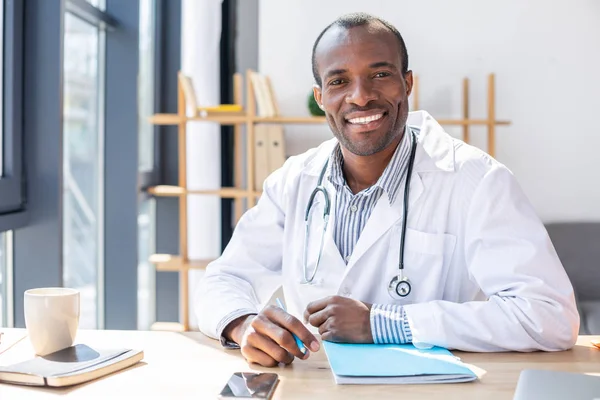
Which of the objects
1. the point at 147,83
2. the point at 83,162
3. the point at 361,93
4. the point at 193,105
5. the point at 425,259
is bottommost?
the point at 425,259

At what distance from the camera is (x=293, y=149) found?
3.85 meters

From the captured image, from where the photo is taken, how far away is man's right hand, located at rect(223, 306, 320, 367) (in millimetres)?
1188

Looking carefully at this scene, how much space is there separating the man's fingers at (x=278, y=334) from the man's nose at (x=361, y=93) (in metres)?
0.61

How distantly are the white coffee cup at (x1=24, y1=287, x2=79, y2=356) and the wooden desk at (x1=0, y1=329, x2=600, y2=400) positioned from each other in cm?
6

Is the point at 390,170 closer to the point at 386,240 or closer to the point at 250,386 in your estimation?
the point at 386,240

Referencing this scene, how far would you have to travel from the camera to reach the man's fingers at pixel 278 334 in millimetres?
1187

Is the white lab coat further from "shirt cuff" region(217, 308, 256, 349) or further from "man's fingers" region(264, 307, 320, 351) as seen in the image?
"man's fingers" region(264, 307, 320, 351)

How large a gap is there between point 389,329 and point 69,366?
0.54 m

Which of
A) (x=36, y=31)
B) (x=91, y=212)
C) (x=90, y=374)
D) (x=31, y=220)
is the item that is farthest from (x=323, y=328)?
(x=91, y=212)

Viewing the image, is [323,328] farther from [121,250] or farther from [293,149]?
[293,149]

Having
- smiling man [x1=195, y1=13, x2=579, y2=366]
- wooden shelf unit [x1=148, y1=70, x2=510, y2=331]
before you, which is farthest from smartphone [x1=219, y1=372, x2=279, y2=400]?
wooden shelf unit [x1=148, y1=70, x2=510, y2=331]

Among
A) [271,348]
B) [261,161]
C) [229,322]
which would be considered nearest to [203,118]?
[261,161]

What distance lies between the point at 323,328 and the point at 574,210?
9.25 ft

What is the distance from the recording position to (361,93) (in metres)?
1.64
